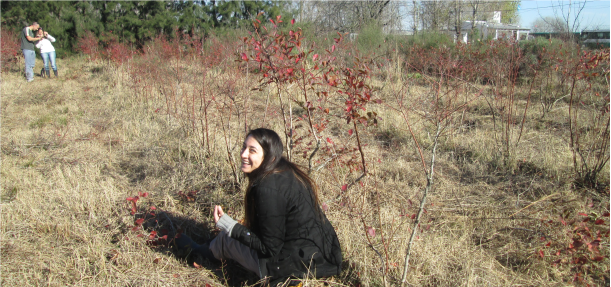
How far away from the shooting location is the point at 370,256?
7.79 ft

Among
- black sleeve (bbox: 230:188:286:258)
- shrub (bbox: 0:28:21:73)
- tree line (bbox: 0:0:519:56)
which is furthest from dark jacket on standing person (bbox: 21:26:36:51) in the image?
black sleeve (bbox: 230:188:286:258)

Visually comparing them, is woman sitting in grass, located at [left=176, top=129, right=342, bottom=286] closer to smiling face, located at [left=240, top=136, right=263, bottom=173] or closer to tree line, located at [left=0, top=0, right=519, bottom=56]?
smiling face, located at [left=240, top=136, right=263, bottom=173]

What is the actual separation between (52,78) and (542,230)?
10.3 meters

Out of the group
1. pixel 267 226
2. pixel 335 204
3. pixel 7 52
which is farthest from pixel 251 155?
pixel 7 52

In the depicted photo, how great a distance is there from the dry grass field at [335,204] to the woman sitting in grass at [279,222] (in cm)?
21

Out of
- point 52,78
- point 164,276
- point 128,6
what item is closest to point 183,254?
point 164,276

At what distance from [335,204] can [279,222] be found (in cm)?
108

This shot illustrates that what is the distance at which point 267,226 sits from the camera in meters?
1.97

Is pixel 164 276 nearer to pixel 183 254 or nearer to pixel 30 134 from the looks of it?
pixel 183 254

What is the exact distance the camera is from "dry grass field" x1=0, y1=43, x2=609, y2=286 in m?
2.29

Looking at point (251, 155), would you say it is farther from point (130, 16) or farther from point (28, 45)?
point (130, 16)

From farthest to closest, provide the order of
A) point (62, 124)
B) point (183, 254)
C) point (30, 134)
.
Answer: point (62, 124)
point (30, 134)
point (183, 254)

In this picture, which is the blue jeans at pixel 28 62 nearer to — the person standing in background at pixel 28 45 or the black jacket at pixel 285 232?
the person standing in background at pixel 28 45

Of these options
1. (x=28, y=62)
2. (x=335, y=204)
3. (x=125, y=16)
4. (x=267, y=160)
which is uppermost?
(x=125, y=16)
